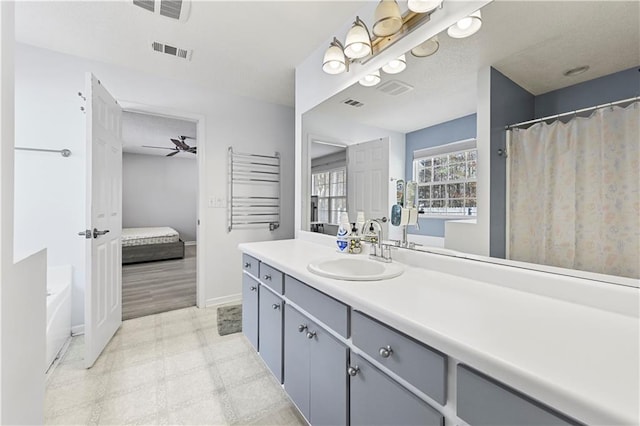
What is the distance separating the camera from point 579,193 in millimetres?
908

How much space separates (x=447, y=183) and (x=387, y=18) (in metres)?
0.93

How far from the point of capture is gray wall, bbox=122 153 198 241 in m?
6.93

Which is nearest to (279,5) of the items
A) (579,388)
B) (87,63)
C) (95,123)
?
(95,123)

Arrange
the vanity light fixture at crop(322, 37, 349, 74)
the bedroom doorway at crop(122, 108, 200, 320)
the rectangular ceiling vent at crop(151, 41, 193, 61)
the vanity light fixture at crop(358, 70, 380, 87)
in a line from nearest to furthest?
the vanity light fixture at crop(358, 70, 380, 87) → the vanity light fixture at crop(322, 37, 349, 74) → the rectangular ceiling vent at crop(151, 41, 193, 61) → the bedroom doorway at crop(122, 108, 200, 320)

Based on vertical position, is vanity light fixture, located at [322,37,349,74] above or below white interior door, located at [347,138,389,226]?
above

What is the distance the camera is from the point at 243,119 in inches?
127

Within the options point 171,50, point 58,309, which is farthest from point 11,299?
point 171,50

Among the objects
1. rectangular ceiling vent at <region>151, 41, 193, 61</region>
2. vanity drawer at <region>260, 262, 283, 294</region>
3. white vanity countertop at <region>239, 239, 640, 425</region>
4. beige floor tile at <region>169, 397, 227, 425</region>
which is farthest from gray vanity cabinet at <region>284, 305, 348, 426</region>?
rectangular ceiling vent at <region>151, 41, 193, 61</region>

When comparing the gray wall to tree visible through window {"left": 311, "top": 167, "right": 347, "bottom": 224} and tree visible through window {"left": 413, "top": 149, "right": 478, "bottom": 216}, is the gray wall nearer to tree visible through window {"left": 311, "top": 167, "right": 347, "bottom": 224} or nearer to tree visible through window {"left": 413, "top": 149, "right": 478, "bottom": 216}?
tree visible through window {"left": 311, "top": 167, "right": 347, "bottom": 224}

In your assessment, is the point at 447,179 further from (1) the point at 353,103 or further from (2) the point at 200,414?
(2) the point at 200,414

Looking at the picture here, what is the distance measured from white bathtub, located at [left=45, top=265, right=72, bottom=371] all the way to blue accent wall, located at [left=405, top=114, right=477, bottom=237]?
2.50 meters

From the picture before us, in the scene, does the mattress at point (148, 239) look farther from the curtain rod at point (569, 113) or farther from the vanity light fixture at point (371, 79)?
the curtain rod at point (569, 113)

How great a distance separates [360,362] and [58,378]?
210 cm

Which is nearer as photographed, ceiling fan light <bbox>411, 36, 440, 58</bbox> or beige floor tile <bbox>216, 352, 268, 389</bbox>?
ceiling fan light <bbox>411, 36, 440, 58</bbox>
